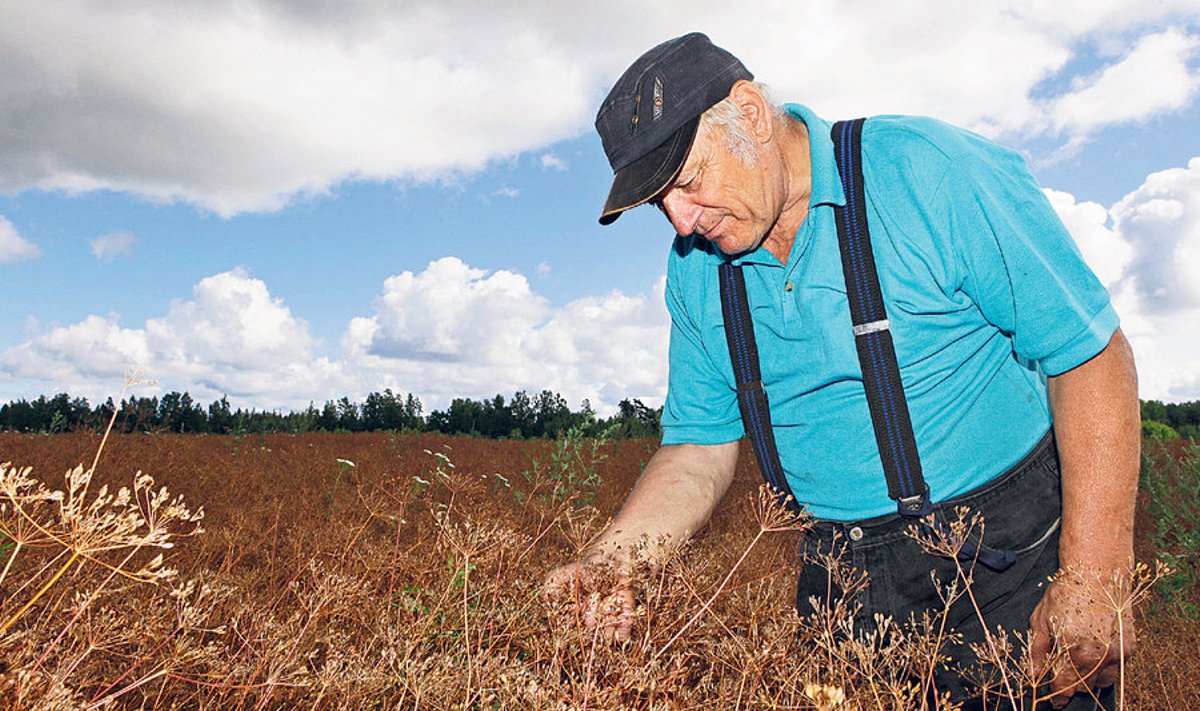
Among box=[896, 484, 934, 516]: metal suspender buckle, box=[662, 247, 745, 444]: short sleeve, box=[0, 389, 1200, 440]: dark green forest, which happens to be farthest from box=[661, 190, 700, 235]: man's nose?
box=[0, 389, 1200, 440]: dark green forest

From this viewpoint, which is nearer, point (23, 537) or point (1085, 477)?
point (23, 537)

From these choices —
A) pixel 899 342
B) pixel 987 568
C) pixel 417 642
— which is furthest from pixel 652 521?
pixel 417 642

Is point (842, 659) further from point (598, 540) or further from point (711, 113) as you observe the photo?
point (711, 113)

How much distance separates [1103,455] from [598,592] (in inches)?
52.5

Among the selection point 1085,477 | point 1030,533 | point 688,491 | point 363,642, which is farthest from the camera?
point 688,491

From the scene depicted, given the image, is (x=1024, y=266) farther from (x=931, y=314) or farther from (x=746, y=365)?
(x=746, y=365)

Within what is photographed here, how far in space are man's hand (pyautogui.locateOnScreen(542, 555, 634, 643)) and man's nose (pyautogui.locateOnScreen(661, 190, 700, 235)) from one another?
0.99 metres

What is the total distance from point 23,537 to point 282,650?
42 centimetres

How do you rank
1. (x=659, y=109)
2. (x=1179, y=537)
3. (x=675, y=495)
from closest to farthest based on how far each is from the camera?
(x=659, y=109) < (x=675, y=495) < (x=1179, y=537)

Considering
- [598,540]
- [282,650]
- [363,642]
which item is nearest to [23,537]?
[282,650]

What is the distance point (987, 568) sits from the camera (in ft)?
7.62

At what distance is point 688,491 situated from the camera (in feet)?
8.27

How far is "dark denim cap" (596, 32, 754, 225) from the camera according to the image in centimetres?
212

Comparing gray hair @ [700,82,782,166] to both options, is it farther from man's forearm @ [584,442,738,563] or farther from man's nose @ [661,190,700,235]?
man's forearm @ [584,442,738,563]
